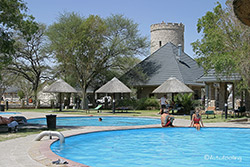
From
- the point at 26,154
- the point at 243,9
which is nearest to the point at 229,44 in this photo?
the point at 26,154

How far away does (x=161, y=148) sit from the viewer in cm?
1064

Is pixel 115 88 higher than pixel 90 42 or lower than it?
lower

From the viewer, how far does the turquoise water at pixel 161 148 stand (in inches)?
340

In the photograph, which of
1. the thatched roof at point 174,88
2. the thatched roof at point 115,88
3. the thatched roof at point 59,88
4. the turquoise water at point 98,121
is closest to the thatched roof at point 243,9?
the turquoise water at point 98,121

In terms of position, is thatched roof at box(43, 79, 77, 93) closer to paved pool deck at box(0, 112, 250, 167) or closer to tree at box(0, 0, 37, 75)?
tree at box(0, 0, 37, 75)

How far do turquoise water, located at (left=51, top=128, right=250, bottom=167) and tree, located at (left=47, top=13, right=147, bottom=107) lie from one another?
20616 millimetres

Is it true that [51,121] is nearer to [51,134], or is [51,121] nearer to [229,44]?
[51,134]

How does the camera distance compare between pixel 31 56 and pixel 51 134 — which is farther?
pixel 31 56

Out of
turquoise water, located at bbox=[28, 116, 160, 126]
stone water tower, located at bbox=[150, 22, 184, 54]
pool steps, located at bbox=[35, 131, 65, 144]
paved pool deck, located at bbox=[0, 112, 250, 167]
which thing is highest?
stone water tower, located at bbox=[150, 22, 184, 54]

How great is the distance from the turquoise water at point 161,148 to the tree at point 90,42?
20.6 metres

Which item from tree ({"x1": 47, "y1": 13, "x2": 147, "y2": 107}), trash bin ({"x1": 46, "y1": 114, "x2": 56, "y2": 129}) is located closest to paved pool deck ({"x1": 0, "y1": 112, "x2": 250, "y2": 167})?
trash bin ({"x1": 46, "y1": 114, "x2": 56, "y2": 129})

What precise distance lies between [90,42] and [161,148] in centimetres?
2355

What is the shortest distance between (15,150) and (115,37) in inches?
1106

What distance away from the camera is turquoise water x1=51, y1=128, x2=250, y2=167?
28.3ft
